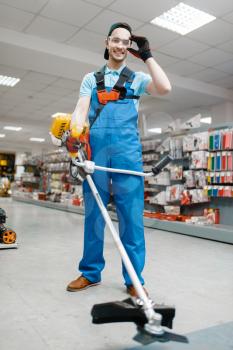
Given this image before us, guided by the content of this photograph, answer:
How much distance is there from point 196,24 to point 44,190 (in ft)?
24.2

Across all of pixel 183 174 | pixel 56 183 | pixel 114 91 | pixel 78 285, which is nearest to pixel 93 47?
pixel 183 174

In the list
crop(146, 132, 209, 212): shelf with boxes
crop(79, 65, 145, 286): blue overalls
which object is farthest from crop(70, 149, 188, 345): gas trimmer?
crop(146, 132, 209, 212): shelf with boxes

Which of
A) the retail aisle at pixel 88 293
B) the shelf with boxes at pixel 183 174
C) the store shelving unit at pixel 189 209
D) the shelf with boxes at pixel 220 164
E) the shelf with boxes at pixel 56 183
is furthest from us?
the shelf with boxes at pixel 56 183

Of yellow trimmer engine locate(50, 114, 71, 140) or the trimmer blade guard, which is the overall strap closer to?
yellow trimmer engine locate(50, 114, 71, 140)

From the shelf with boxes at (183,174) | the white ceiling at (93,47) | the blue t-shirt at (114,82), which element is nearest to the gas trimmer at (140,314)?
the blue t-shirt at (114,82)

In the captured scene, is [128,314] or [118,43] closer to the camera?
[128,314]

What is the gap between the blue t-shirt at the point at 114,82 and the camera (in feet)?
6.55

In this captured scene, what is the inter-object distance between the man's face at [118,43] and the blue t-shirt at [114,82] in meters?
0.09

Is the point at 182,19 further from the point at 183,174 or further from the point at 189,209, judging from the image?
the point at 189,209

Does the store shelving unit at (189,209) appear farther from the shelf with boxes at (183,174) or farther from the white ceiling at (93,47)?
the white ceiling at (93,47)

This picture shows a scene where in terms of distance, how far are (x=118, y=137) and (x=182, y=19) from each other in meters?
4.06

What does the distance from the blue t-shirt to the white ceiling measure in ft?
10.3

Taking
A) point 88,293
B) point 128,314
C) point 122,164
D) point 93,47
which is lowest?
point 88,293

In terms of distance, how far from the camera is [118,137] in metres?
1.94
